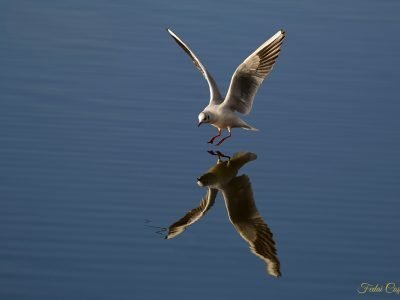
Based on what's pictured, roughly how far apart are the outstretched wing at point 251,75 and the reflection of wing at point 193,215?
1.87m

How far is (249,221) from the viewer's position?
9000 mm

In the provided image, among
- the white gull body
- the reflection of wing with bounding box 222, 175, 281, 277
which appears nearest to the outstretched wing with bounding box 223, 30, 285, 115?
the white gull body

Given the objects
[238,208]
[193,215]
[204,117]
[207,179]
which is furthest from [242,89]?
[193,215]

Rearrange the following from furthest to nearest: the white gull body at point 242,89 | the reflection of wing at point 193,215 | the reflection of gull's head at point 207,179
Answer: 1. the white gull body at point 242,89
2. the reflection of gull's head at point 207,179
3. the reflection of wing at point 193,215

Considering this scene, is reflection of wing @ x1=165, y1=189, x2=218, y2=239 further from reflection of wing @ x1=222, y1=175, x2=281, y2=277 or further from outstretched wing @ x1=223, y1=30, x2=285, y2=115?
outstretched wing @ x1=223, y1=30, x2=285, y2=115

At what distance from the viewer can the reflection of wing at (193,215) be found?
8.69 m

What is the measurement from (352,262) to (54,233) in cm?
221

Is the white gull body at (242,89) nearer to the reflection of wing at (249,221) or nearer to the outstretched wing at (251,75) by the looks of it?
the outstretched wing at (251,75)

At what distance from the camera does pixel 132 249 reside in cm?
831

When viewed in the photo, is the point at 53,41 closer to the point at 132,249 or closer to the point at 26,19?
the point at 26,19

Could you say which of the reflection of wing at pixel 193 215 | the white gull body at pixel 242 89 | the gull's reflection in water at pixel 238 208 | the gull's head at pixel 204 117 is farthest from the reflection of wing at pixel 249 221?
the white gull body at pixel 242 89

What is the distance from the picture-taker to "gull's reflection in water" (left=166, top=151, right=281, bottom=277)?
845 cm

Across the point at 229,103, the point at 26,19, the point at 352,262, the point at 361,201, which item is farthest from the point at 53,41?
the point at 352,262

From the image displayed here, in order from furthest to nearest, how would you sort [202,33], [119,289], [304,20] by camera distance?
[304,20] → [202,33] → [119,289]
